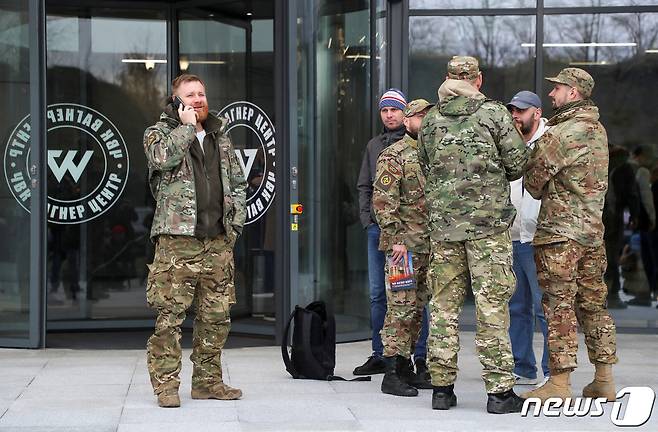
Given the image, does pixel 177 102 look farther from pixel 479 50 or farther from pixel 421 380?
pixel 479 50

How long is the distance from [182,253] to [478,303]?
1.68 metres

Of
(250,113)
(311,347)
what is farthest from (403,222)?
(250,113)

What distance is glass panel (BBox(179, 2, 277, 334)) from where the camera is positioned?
33.9 ft

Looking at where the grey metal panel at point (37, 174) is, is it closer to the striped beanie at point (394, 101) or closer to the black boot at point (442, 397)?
the striped beanie at point (394, 101)

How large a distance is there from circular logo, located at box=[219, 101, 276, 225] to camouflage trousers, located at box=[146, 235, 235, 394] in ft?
11.3

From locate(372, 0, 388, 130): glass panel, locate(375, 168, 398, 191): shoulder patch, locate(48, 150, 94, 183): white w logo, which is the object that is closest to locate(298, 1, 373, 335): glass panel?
locate(372, 0, 388, 130): glass panel

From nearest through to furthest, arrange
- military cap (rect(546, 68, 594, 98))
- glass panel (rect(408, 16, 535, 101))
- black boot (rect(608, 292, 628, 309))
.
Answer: military cap (rect(546, 68, 594, 98)), glass panel (rect(408, 16, 535, 101)), black boot (rect(608, 292, 628, 309))

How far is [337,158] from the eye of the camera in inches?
387

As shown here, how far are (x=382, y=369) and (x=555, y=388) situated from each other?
A: 5.23 feet

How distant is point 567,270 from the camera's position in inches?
263

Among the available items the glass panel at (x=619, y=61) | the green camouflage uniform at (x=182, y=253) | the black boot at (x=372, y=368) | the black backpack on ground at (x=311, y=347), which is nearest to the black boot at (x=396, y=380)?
the black backpack on ground at (x=311, y=347)

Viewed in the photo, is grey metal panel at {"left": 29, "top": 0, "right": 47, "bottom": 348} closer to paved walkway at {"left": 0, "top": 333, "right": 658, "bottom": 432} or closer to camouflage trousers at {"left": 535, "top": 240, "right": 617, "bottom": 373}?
paved walkway at {"left": 0, "top": 333, "right": 658, "bottom": 432}

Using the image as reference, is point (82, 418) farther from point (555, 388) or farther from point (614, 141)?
point (614, 141)

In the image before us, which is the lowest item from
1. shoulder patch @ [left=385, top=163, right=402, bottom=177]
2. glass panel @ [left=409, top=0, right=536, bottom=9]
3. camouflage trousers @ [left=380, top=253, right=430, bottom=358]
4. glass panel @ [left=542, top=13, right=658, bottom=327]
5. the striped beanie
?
camouflage trousers @ [left=380, top=253, right=430, bottom=358]
